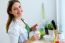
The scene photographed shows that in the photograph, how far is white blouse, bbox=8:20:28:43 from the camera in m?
1.36

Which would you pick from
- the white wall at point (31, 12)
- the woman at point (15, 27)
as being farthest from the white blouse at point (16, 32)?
the white wall at point (31, 12)

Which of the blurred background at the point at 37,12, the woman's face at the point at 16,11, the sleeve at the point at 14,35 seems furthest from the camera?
the blurred background at the point at 37,12

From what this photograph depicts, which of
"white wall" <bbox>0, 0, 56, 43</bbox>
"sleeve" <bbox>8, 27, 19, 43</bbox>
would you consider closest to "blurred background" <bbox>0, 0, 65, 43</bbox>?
"white wall" <bbox>0, 0, 56, 43</bbox>

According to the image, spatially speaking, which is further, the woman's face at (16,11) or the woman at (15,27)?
the woman's face at (16,11)

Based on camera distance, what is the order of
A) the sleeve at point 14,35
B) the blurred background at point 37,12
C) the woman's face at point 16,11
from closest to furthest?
the sleeve at point 14,35 → the woman's face at point 16,11 → the blurred background at point 37,12

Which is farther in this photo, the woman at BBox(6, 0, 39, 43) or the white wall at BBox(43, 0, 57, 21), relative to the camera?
the white wall at BBox(43, 0, 57, 21)

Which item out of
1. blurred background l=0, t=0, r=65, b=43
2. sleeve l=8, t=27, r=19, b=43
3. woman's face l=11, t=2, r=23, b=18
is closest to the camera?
sleeve l=8, t=27, r=19, b=43

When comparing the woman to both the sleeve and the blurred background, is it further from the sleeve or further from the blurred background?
the blurred background

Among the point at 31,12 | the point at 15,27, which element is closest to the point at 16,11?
the point at 15,27

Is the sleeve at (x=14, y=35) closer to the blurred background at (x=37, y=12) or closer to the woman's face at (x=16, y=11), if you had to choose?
the woman's face at (x=16, y=11)

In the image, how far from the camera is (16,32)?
54.3 inches

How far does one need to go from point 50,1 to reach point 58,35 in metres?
0.56

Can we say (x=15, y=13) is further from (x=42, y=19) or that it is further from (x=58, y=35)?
(x=42, y=19)

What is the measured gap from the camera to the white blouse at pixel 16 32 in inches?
53.5
